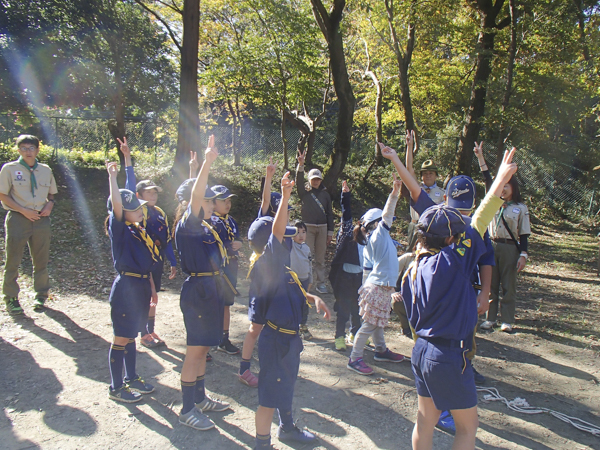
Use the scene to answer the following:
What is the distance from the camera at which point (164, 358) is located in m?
4.71

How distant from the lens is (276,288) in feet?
10.3

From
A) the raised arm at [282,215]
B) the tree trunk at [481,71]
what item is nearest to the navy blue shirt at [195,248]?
the raised arm at [282,215]

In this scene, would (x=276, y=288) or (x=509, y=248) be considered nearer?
(x=276, y=288)

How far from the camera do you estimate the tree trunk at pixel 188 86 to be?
10.4 m

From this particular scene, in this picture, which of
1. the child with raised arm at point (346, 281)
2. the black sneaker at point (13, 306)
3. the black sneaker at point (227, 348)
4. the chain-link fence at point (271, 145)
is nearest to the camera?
the black sneaker at point (227, 348)

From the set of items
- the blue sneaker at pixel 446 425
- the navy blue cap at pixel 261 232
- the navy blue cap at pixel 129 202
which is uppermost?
the navy blue cap at pixel 129 202

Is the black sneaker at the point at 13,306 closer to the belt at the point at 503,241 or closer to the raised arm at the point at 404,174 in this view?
the raised arm at the point at 404,174

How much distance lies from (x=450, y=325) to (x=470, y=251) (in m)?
0.52

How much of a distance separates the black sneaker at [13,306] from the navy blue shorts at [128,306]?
2.82 metres

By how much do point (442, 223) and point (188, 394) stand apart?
231cm

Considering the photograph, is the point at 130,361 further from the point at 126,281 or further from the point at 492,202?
the point at 492,202

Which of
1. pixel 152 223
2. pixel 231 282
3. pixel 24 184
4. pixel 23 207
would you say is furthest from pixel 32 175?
pixel 231 282

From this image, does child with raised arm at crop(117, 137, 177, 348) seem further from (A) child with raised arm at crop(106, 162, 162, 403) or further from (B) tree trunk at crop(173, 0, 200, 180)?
(B) tree trunk at crop(173, 0, 200, 180)

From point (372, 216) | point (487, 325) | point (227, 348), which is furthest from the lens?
point (487, 325)
